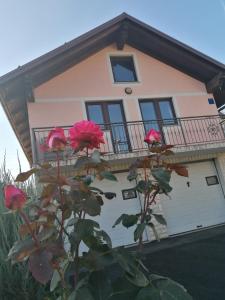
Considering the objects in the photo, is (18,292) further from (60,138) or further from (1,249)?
(60,138)

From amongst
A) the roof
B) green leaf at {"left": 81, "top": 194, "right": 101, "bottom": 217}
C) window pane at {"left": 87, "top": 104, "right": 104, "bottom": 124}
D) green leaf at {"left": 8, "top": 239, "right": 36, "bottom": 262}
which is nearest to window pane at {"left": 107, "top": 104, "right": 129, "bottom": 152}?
window pane at {"left": 87, "top": 104, "right": 104, "bottom": 124}

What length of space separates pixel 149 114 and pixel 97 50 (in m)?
3.36

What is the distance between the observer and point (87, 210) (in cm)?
135

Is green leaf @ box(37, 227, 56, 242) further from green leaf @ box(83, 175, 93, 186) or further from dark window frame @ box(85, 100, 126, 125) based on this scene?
dark window frame @ box(85, 100, 126, 125)

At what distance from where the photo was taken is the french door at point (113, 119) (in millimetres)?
9523

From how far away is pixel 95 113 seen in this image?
1001 cm

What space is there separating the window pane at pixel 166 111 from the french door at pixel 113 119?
5.50 ft

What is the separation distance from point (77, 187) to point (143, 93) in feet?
32.1

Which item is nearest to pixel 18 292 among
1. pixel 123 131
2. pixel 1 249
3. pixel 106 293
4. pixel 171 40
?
pixel 1 249

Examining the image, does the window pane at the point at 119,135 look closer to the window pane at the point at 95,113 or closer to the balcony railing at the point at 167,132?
the balcony railing at the point at 167,132

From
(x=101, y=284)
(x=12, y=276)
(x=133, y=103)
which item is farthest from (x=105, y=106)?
(x=101, y=284)

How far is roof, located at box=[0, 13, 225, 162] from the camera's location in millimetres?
9008

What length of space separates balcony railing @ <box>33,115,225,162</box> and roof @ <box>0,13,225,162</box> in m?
1.64

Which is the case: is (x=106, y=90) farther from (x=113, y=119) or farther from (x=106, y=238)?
(x=106, y=238)
